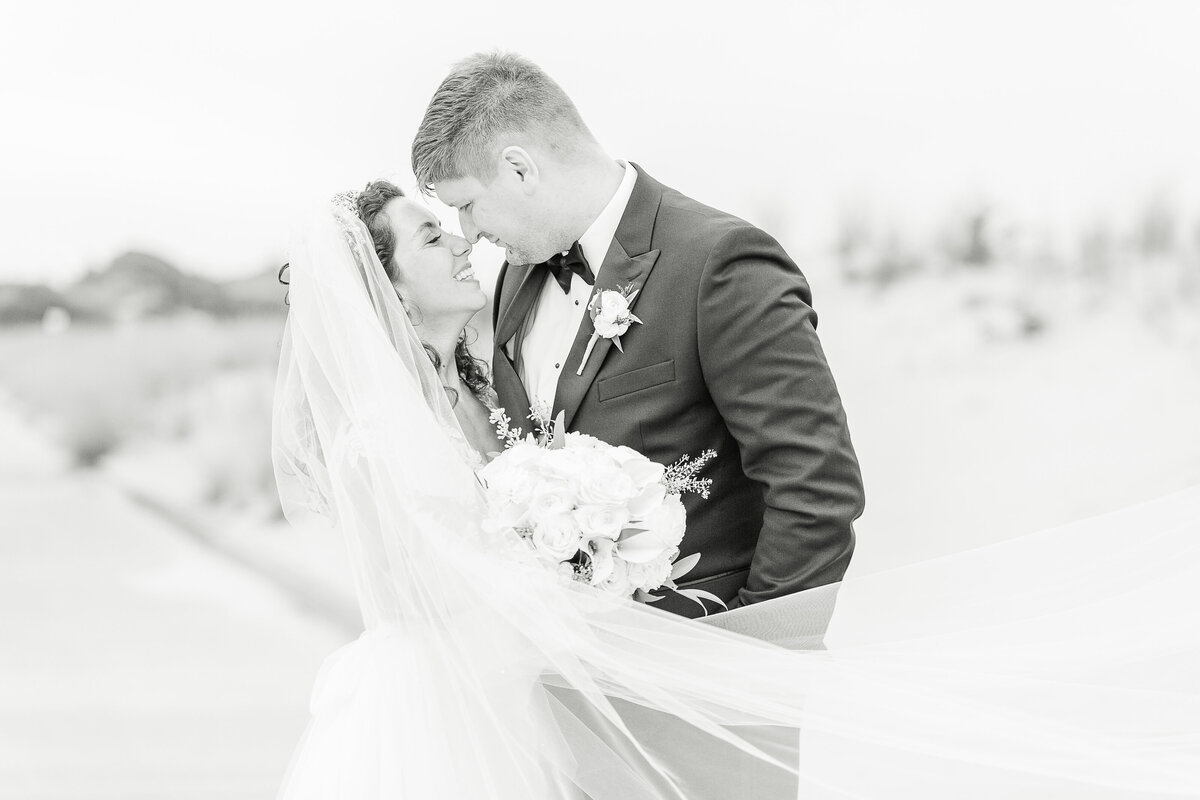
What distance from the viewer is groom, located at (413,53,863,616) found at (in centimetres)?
169

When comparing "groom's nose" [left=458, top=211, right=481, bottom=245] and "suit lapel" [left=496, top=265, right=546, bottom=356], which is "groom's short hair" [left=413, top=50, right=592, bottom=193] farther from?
"suit lapel" [left=496, top=265, right=546, bottom=356]

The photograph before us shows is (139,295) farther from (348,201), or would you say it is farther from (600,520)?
(600,520)

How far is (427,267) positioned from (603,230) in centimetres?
33

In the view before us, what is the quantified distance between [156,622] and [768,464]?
2.41 m

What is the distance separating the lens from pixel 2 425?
11.5ft

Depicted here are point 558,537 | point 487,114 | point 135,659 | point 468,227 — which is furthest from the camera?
point 135,659

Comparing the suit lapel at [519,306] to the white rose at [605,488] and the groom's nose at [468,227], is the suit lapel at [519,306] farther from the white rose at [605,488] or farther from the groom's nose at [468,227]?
the white rose at [605,488]

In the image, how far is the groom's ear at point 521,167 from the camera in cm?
190

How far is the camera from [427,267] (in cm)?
200

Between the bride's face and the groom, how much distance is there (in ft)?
0.18

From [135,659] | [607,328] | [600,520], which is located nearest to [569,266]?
[607,328]

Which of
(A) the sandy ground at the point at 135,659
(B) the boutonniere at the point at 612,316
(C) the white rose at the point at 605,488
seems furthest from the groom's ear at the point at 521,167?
(A) the sandy ground at the point at 135,659

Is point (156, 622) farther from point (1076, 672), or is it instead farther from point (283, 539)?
A: point (1076, 672)

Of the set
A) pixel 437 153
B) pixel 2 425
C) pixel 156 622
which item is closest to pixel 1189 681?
pixel 437 153
